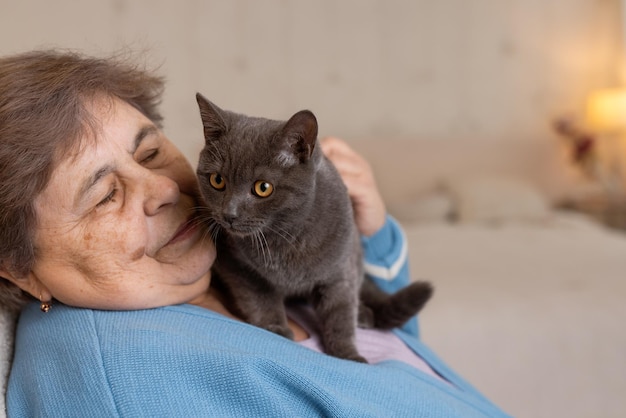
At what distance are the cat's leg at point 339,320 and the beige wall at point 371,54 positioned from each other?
8.71 ft

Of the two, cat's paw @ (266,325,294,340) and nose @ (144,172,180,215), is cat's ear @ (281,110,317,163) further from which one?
cat's paw @ (266,325,294,340)

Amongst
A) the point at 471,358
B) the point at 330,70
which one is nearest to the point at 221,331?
the point at 471,358

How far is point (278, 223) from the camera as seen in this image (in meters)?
0.96

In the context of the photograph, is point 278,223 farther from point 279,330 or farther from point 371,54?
point 371,54

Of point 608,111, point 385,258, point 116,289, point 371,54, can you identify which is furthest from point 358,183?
point 608,111

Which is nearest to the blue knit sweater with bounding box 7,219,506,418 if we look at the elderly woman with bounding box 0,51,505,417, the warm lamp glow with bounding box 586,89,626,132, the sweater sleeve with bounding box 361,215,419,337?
the elderly woman with bounding box 0,51,505,417

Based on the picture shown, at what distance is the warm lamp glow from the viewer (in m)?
4.06

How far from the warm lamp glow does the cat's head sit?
3808 mm

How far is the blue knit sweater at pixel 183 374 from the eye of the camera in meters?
0.79

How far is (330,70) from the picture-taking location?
403 centimetres

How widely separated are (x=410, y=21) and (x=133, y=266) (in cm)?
368

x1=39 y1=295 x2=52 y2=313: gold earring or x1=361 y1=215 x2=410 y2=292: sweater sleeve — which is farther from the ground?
x1=361 y1=215 x2=410 y2=292: sweater sleeve

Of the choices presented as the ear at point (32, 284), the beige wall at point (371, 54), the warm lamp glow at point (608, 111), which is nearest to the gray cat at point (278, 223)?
the ear at point (32, 284)

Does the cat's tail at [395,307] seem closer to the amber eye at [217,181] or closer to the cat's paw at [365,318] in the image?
the cat's paw at [365,318]
